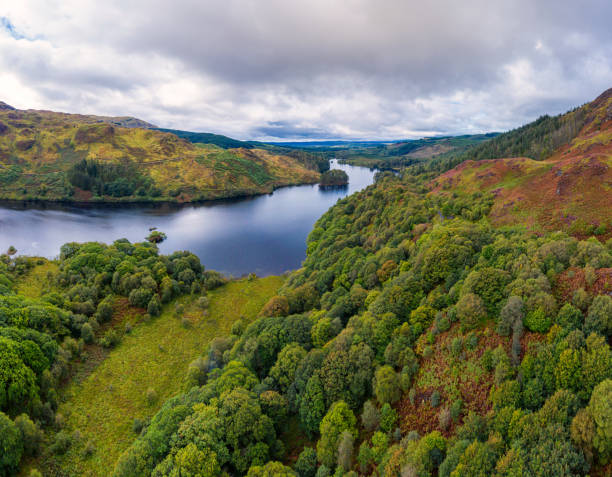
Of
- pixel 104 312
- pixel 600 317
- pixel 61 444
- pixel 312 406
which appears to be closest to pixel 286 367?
pixel 312 406

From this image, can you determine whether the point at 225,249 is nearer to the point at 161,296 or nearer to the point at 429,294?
the point at 161,296

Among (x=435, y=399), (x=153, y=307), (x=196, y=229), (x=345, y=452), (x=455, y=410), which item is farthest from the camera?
(x=196, y=229)

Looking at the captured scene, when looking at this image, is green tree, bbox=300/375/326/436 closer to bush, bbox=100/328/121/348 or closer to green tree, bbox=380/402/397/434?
green tree, bbox=380/402/397/434

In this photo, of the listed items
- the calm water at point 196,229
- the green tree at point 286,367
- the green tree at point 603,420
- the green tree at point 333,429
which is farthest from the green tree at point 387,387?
the calm water at point 196,229

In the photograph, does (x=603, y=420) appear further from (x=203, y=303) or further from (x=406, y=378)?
(x=203, y=303)

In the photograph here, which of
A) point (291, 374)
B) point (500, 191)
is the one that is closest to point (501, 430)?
point (291, 374)

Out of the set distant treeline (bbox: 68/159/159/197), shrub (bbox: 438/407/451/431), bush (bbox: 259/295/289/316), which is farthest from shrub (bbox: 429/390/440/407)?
distant treeline (bbox: 68/159/159/197)

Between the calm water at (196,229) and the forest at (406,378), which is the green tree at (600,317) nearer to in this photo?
the forest at (406,378)
